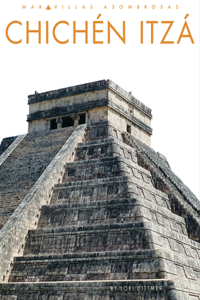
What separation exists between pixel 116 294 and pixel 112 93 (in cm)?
1004

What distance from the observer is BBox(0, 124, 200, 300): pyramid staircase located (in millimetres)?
12922

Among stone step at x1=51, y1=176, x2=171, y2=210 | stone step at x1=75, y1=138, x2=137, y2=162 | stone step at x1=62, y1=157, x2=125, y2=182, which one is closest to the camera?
stone step at x1=51, y1=176, x2=171, y2=210

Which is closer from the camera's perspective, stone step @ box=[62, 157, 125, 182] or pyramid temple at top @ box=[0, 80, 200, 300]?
pyramid temple at top @ box=[0, 80, 200, 300]

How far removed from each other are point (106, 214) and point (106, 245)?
1156mm

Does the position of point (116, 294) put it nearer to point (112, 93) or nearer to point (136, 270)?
point (136, 270)

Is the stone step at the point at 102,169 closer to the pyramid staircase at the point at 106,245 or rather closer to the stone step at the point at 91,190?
the pyramid staircase at the point at 106,245

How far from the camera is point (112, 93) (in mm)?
20844

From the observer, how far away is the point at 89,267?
44.9 ft

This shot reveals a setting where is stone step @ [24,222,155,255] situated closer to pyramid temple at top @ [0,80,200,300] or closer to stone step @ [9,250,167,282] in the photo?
pyramid temple at top @ [0,80,200,300]

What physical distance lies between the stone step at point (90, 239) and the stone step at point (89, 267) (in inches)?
13.6

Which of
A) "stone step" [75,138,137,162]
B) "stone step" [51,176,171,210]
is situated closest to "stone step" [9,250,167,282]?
"stone step" [51,176,171,210]

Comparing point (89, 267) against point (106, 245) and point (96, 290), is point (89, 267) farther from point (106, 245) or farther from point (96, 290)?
point (96, 290)

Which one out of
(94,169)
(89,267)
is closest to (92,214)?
(89,267)

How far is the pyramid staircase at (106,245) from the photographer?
12922 millimetres
